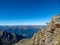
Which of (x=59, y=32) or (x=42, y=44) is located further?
(x=42, y=44)

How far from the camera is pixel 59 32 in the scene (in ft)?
140

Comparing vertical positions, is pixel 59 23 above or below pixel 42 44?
above

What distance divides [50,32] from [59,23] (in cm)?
790

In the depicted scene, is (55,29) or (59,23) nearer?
(59,23)

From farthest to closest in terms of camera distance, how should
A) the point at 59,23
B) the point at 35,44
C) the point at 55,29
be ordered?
the point at 35,44, the point at 55,29, the point at 59,23

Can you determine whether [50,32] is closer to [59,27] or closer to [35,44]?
[59,27]

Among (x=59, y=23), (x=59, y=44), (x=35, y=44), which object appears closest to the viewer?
(x=59, y=44)

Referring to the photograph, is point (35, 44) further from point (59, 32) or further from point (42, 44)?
point (59, 32)

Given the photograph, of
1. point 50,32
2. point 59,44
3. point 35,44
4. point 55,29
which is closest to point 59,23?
point 55,29

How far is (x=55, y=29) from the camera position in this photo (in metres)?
46.5

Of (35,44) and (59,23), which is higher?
(59,23)

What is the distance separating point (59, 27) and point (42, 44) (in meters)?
7.44

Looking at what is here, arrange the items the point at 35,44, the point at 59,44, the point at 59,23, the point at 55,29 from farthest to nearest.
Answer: the point at 35,44
the point at 55,29
the point at 59,23
the point at 59,44

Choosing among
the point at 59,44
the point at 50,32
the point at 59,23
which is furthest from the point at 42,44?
the point at 59,44
